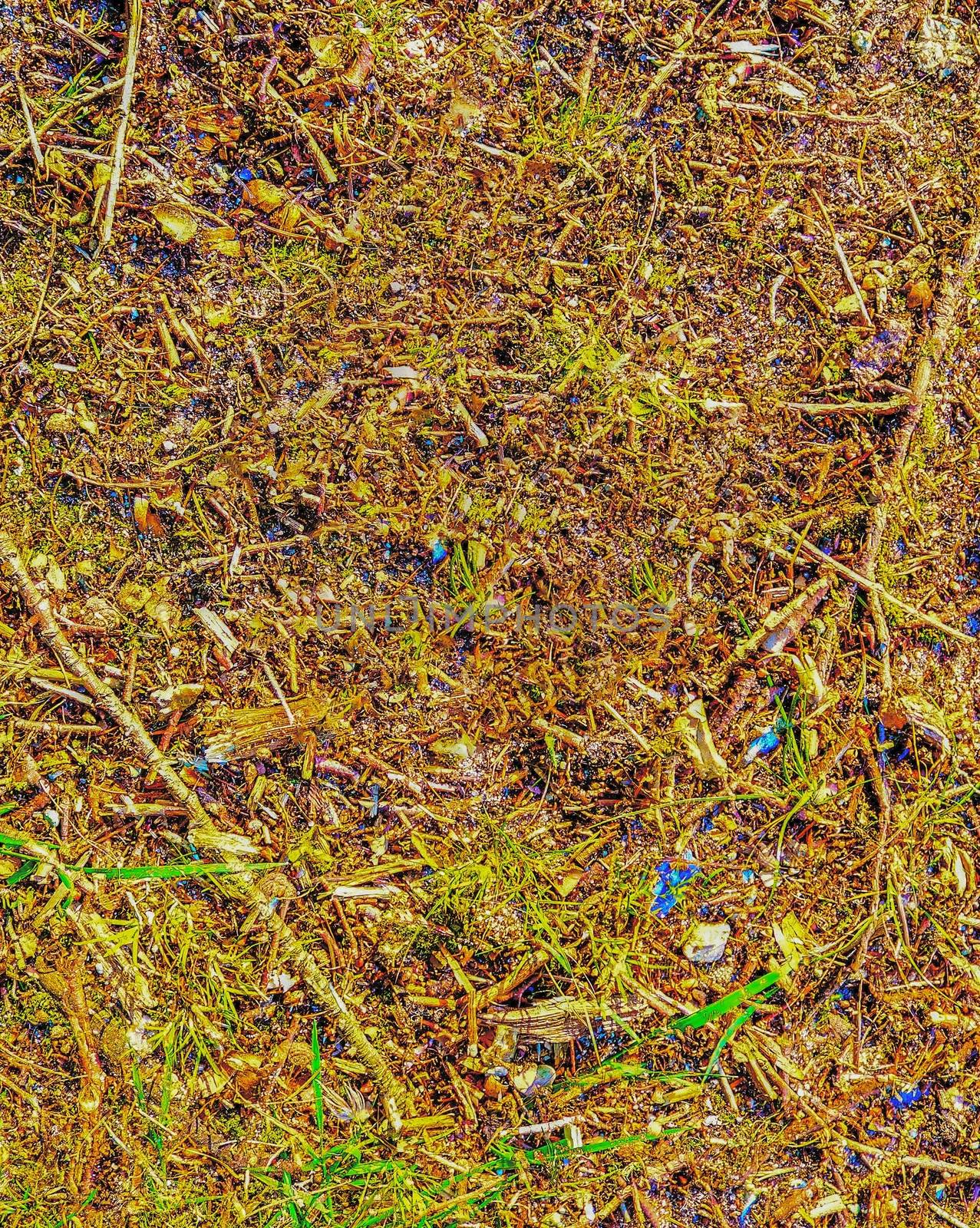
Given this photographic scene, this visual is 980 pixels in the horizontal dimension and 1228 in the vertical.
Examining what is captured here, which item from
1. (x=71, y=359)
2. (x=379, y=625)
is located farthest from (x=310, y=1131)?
(x=71, y=359)

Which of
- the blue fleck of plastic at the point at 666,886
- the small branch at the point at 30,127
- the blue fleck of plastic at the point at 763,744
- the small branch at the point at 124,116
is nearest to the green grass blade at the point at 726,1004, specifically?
the blue fleck of plastic at the point at 666,886

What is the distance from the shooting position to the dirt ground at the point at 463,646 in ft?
6.01

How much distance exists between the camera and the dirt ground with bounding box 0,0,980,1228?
6.01 ft

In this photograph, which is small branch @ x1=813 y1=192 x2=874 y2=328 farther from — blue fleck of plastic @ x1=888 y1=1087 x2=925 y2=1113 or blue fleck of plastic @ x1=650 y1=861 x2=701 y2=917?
blue fleck of plastic @ x1=888 y1=1087 x2=925 y2=1113

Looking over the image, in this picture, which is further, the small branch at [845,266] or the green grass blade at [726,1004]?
the small branch at [845,266]

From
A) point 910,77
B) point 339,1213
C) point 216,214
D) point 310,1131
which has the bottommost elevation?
point 339,1213

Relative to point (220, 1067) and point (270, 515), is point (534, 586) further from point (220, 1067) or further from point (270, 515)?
point (220, 1067)

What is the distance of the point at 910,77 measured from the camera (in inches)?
78.0

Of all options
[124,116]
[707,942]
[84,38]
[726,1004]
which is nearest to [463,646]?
[707,942]

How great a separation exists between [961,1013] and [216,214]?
2.63 meters

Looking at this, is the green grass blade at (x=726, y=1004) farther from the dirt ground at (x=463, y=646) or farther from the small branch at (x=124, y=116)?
the small branch at (x=124, y=116)

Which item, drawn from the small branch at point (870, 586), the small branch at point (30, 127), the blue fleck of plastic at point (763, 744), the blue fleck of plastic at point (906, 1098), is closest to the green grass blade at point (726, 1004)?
the blue fleck of plastic at point (906, 1098)

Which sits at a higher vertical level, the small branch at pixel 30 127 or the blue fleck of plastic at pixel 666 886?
the small branch at pixel 30 127

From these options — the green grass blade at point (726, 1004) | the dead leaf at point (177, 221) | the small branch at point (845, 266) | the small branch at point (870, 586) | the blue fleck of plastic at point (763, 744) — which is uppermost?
the small branch at point (845, 266)
